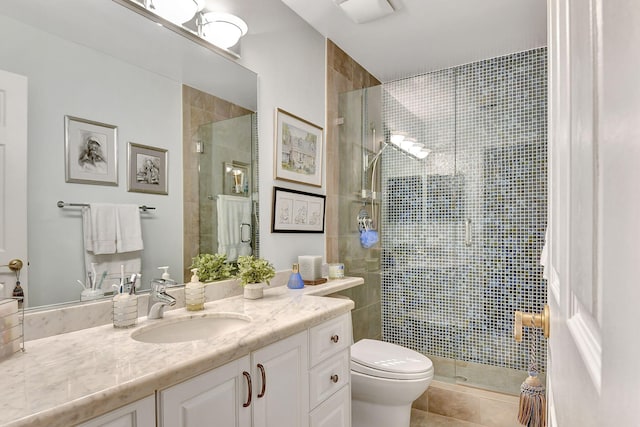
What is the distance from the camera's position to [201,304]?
155cm

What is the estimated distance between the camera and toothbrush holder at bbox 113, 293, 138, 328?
128 cm

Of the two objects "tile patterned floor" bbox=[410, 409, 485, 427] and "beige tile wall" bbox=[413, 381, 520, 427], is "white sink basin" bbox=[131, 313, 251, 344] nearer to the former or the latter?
"tile patterned floor" bbox=[410, 409, 485, 427]

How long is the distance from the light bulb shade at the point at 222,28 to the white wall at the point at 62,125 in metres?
0.45

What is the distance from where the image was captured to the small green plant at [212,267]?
1720mm

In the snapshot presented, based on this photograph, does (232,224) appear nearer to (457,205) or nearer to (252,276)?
(252,276)

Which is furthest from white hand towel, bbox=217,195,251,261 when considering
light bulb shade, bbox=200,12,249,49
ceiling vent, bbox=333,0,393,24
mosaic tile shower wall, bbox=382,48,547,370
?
mosaic tile shower wall, bbox=382,48,547,370

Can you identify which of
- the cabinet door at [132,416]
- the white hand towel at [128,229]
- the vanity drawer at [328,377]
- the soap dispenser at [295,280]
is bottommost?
the vanity drawer at [328,377]

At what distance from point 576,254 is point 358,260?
2.60m

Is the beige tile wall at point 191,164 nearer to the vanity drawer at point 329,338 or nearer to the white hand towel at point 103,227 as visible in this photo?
the white hand towel at point 103,227

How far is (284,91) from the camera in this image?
2.31m

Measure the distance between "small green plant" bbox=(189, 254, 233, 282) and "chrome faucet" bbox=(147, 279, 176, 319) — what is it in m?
0.27

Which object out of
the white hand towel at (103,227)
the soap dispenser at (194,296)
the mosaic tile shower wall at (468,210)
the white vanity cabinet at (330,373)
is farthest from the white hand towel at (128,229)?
the mosaic tile shower wall at (468,210)

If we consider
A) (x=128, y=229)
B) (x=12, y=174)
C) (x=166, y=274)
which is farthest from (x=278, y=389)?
(x=12, y=174)

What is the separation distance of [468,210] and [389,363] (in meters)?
1.35
